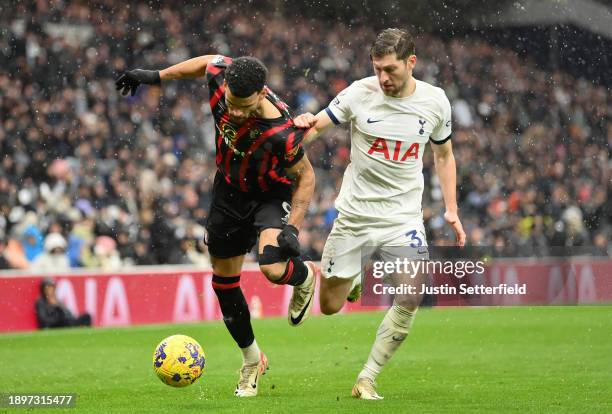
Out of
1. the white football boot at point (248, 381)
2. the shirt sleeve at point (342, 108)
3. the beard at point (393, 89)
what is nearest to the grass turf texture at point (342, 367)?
the white football boot at point (248, 381)

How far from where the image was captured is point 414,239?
762cm

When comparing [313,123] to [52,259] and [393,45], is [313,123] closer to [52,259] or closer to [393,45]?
[393,45]

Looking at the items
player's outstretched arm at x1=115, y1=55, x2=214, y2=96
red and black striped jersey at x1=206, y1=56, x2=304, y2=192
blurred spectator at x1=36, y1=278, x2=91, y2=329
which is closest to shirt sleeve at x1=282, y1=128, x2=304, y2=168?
red and black striped jersey at x1=206, y1=56, x2=304, y2=192

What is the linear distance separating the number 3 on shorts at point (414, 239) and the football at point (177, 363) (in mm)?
1608

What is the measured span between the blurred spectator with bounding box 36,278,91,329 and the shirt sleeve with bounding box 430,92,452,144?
7.95 m

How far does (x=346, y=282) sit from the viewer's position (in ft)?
Answer: 26.2

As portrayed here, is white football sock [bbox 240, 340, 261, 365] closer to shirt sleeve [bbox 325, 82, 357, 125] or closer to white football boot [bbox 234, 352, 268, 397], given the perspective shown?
white football boot [bbox 234, 352, 268, 397]

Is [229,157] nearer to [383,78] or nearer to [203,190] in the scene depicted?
[383,78]

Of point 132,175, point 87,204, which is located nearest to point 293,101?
point 132,175

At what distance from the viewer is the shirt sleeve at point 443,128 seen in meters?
7.64

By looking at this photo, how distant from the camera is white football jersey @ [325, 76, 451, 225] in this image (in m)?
7.54

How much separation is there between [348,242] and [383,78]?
1223mm

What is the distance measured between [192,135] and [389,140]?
11.7 m

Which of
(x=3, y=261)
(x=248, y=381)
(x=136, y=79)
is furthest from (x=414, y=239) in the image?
(x=3, y=261)
